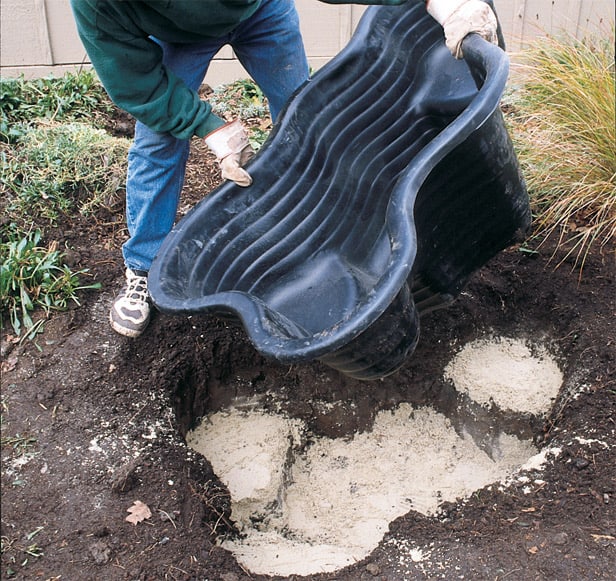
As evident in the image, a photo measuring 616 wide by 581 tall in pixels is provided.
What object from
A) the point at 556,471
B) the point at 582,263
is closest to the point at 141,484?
the point at 556,471

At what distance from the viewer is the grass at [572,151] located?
10.2 ft

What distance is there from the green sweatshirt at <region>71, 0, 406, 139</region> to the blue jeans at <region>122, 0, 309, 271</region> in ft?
0.48

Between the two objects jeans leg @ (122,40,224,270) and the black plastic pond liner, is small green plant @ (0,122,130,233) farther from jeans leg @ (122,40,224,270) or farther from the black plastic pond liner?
the black plastic pond liner

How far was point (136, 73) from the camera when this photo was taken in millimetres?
2201

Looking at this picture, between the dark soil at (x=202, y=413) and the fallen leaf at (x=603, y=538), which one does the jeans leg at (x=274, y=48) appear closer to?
the dark soil at (x=202, y=413)

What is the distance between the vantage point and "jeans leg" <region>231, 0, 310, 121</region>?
2.58 m

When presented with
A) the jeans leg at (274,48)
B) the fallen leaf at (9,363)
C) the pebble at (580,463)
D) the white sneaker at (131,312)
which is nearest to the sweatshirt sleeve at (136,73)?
the jeans leg at (274,48)

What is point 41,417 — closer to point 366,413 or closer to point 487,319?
point 366,413

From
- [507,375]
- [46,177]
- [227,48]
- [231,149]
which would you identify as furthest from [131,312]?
[227,48]

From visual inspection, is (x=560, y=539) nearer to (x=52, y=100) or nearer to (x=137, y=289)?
(x=137, y=289)

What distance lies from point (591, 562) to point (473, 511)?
0.35m

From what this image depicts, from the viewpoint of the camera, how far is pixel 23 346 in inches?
108

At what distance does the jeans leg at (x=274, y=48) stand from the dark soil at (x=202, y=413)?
0.90 meters

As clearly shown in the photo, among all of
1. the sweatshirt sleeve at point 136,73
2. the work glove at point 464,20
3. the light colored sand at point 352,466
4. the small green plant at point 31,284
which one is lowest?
the light colored sand at point 352,466
